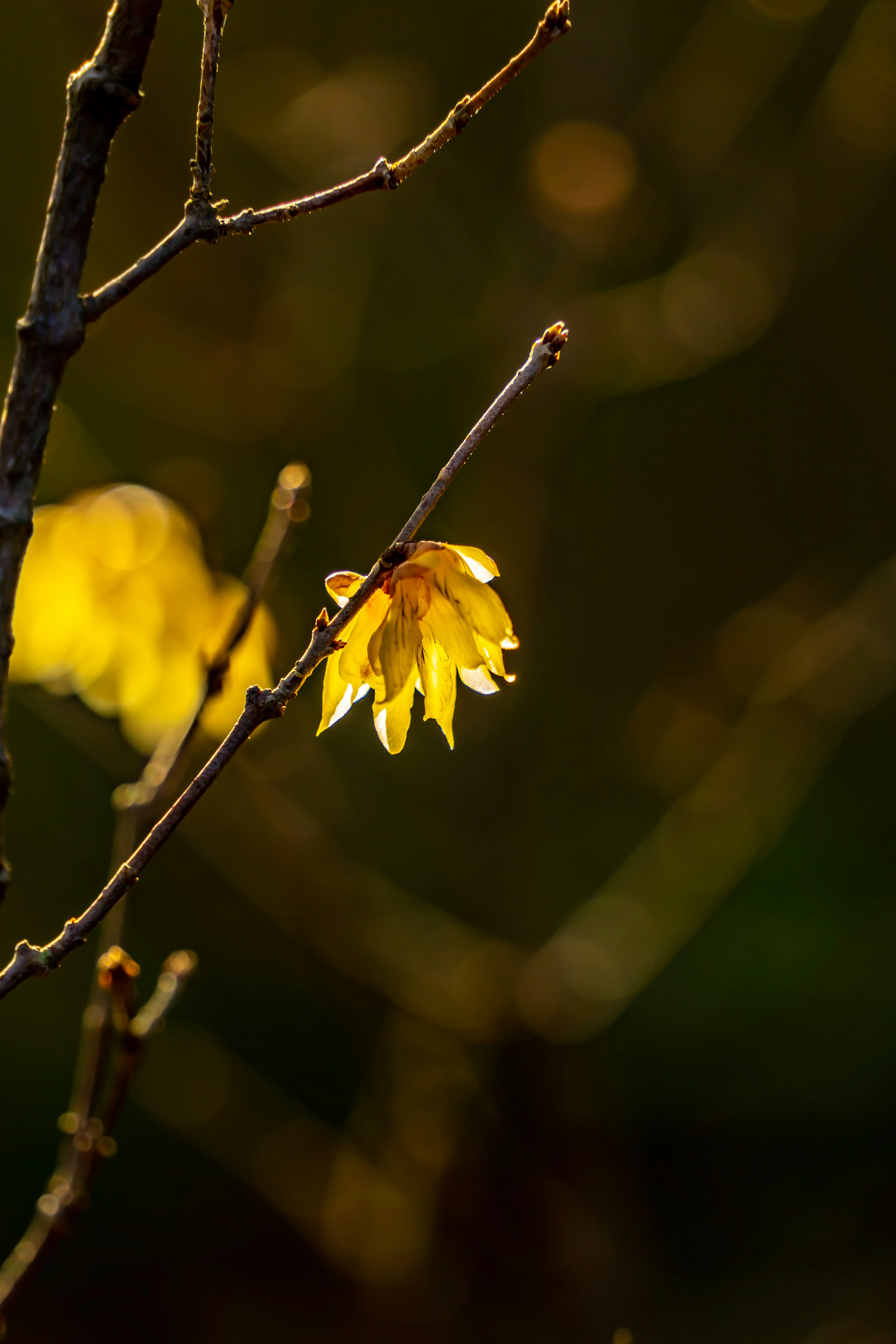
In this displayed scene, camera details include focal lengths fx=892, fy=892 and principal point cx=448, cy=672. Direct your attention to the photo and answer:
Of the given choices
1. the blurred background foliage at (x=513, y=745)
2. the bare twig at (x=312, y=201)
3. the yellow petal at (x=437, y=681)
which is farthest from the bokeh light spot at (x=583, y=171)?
the yellow petal at (x=437, y=681)

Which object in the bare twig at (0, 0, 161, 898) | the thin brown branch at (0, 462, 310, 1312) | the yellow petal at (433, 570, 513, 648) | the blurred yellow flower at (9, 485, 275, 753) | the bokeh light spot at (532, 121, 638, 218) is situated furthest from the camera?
the bokeh light spot at (532, 121, 638, 218)

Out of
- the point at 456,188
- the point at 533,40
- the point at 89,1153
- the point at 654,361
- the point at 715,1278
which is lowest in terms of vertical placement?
the point at 715,1278

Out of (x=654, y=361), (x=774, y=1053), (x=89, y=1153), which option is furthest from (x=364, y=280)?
(x=774, y=1053)

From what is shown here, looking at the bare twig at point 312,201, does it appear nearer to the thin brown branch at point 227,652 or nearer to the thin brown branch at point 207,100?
the thin brown branch at point 207,100

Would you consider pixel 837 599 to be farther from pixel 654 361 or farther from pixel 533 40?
pixel 533 40

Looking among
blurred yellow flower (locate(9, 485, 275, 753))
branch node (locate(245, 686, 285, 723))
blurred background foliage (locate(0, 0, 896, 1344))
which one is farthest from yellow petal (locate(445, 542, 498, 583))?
blurred background foliage (locate(0, 0, 896, 1344))

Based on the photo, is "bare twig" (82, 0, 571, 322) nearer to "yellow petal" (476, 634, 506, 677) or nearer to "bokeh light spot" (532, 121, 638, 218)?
"yellow petal" (476, 634, 506, 677)

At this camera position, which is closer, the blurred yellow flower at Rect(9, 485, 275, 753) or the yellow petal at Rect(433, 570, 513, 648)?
the yellow petal at Rect(433, 570, 513, 648)
